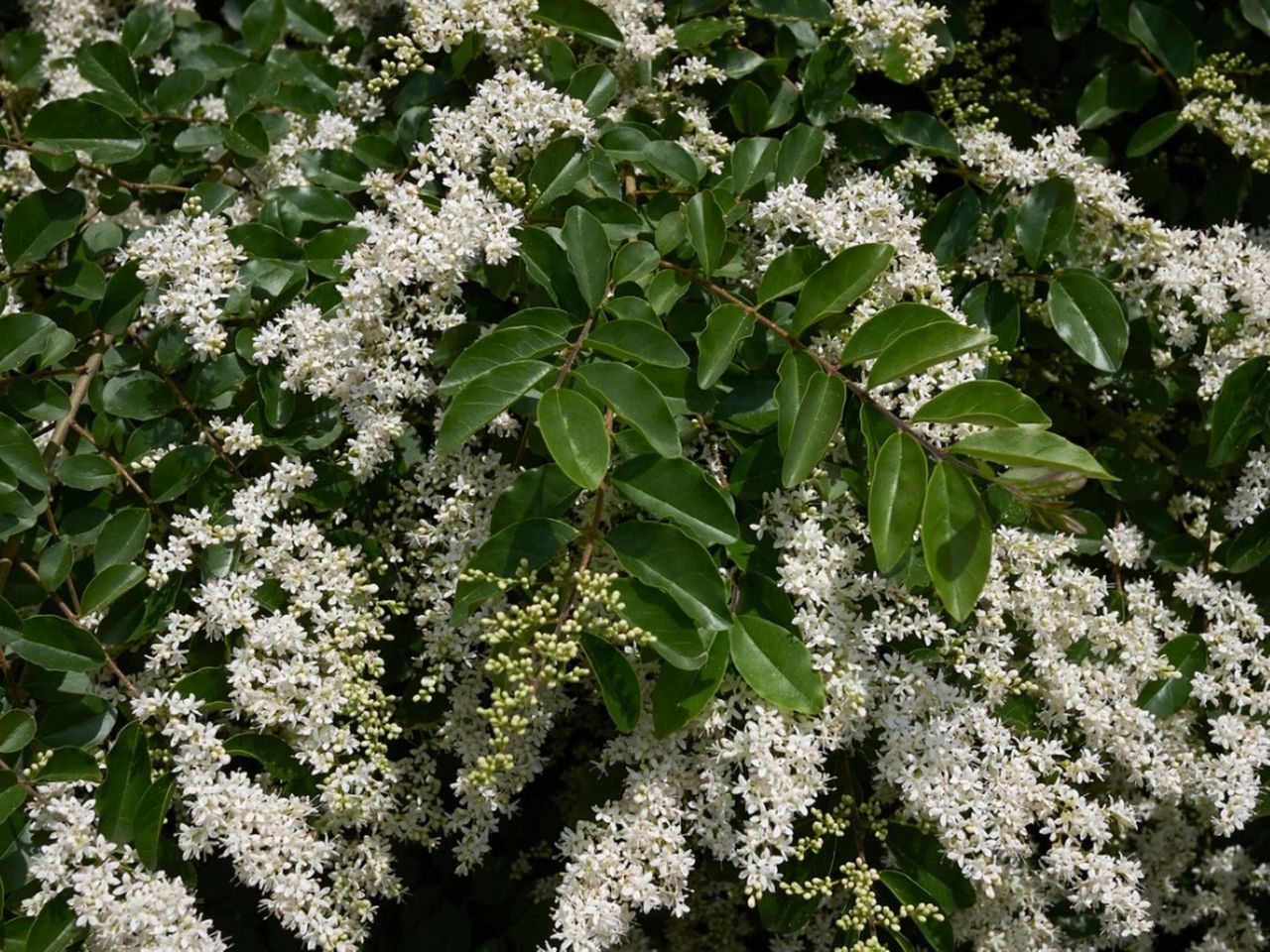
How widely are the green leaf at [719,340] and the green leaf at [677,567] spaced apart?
30 centimetres

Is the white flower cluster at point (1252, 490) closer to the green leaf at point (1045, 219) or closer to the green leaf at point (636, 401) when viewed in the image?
the green leaf at point (1045, 219)

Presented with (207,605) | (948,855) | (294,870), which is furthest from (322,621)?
(948,855)

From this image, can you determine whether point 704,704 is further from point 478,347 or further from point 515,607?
point 478,347

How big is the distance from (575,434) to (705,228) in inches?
21.8

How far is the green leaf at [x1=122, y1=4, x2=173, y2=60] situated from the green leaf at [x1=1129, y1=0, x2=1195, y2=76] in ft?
8.42

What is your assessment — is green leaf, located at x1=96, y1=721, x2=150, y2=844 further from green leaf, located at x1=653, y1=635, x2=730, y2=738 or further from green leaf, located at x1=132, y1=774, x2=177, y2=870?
green leaf, located at x1=653, y1=635, x2=730, y2=738

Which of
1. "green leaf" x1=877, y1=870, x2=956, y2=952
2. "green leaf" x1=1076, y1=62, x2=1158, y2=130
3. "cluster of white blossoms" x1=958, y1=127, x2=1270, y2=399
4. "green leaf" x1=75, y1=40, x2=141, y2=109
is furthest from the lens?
"green leaf" x1=1076, y1=62, x2=1158, y2=130

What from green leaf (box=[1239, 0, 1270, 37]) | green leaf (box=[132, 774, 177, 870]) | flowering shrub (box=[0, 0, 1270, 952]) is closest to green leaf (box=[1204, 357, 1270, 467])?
flowering shrub (box=[0, 0, 1270, 952])

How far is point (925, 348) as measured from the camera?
182 cm

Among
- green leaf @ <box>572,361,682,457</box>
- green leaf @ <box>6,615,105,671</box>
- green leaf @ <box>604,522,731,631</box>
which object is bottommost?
green leaf @ <box>6,615,105,671</box>

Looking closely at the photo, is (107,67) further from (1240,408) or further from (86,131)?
(1240,408)

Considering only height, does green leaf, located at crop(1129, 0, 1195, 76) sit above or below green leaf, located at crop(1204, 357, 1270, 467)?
above

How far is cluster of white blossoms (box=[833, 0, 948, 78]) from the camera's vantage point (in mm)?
2469

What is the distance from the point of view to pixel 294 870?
2057 millimetres
